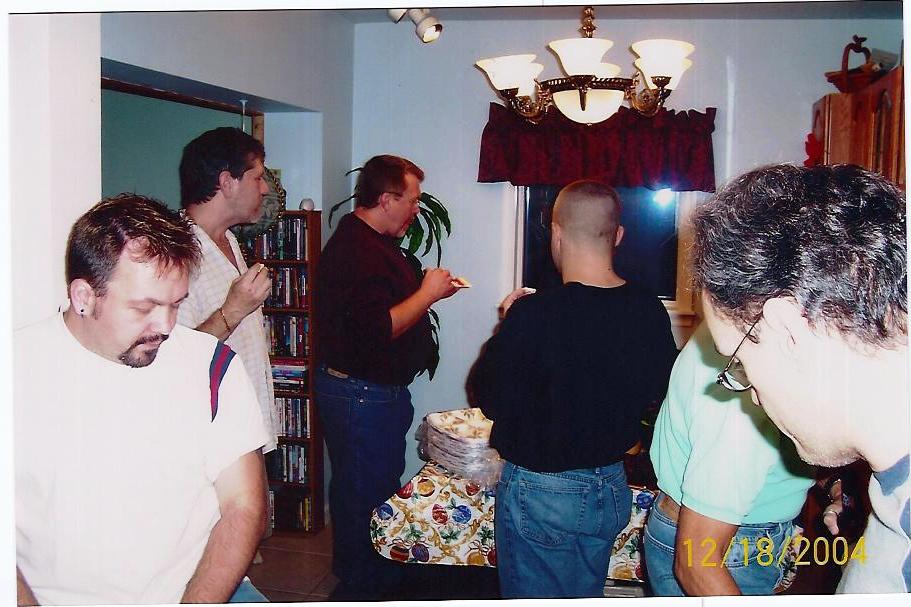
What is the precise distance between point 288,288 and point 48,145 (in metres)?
0.49

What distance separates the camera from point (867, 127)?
4.94 ft

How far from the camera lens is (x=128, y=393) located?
1.41 metres

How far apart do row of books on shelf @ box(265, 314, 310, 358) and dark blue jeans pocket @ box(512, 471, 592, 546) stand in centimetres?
51

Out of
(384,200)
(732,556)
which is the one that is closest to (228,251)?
(384,200)

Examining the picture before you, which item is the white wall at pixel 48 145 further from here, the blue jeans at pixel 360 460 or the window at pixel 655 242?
the window at pixel 655 242

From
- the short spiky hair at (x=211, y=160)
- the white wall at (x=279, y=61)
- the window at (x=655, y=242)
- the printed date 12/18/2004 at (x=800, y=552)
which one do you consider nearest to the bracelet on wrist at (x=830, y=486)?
the printed date 12/18/2004 at (x=800, y=552)

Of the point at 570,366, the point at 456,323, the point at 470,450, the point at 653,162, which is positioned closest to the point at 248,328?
the point at 456,323

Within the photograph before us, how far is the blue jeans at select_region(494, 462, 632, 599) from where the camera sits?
1499 millimetres

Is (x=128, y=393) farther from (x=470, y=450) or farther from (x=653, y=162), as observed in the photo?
(x=653, y=162)

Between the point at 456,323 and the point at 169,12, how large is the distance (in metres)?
0.79

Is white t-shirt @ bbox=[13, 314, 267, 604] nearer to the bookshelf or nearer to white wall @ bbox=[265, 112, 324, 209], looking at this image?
the bookshelf

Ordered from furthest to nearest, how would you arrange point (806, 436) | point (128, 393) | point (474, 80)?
point (474, 80) < point (128, 393) < point (806, 436)

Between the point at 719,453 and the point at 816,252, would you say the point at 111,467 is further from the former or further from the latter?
the point at 816,252

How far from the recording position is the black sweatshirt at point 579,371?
1.48 meters
